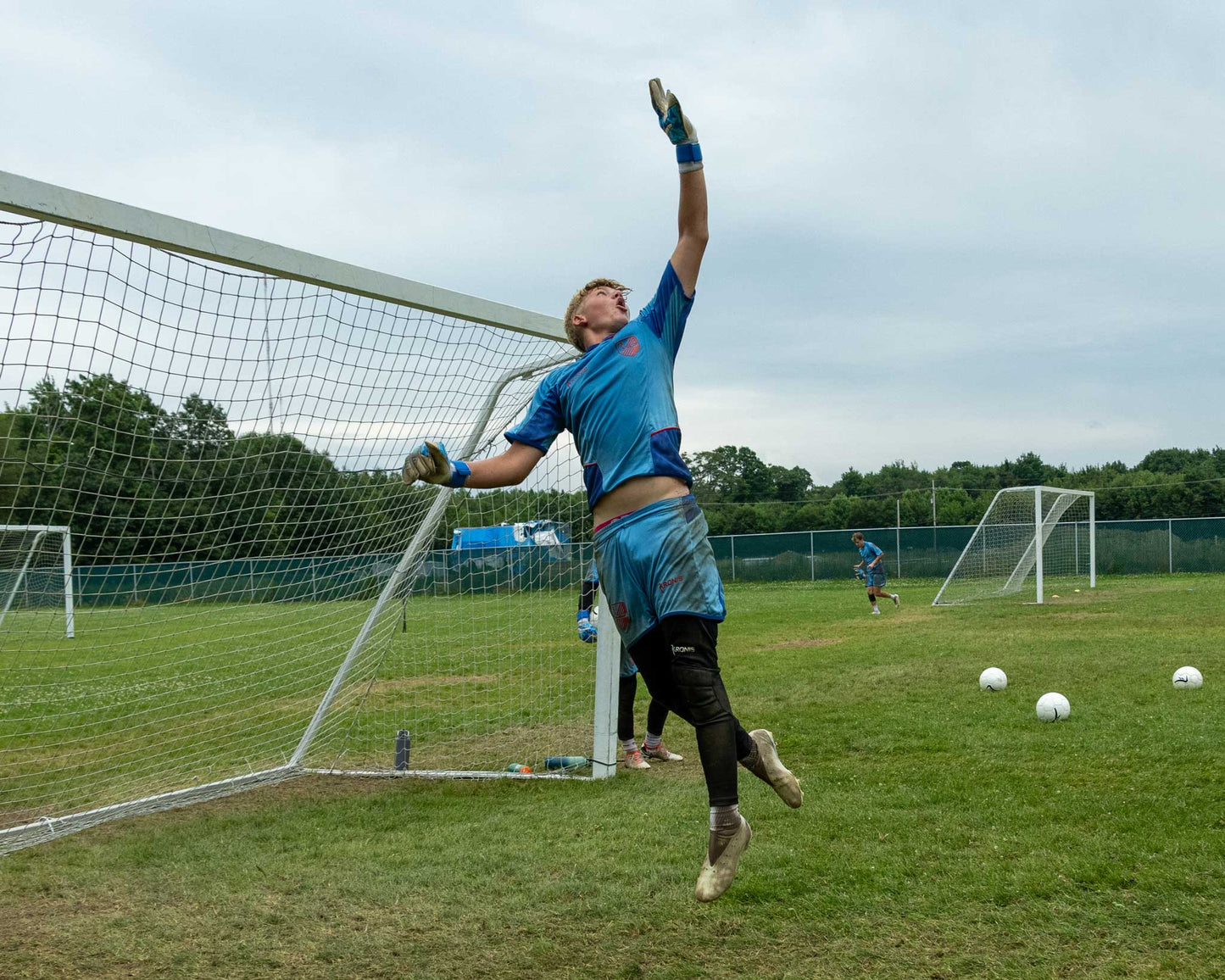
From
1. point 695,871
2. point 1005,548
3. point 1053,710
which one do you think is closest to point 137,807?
point 695,871

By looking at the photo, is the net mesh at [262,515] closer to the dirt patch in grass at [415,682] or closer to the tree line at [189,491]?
the tree line at [189,491]

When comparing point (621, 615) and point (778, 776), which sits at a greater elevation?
point (621, 615)

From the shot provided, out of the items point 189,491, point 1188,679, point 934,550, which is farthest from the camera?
point 934,550

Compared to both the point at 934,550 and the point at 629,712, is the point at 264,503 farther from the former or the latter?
the point at 934,550

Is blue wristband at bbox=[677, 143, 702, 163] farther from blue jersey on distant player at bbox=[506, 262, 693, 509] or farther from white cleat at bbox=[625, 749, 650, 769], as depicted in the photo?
white cleat at bbox=[625, 749, 650, 769]

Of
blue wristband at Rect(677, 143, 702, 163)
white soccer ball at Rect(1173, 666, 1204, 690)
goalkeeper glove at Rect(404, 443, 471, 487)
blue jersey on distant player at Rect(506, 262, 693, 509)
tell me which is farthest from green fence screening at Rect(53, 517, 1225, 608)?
white soccer ball at Rect(1173, 666, 1204, 690)

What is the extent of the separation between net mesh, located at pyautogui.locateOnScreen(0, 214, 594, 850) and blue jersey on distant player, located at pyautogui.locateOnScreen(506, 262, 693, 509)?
2.05 meters

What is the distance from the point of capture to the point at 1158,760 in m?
7.02

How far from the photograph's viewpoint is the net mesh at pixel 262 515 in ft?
15.9

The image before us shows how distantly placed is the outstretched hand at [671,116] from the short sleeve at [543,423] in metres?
1.08

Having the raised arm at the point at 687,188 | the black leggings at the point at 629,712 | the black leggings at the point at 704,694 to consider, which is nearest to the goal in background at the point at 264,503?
the black leggings at the point at 629,712

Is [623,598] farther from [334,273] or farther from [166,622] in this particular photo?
[166,622]

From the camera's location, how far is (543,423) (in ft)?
13.8

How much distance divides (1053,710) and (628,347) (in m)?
6.42
